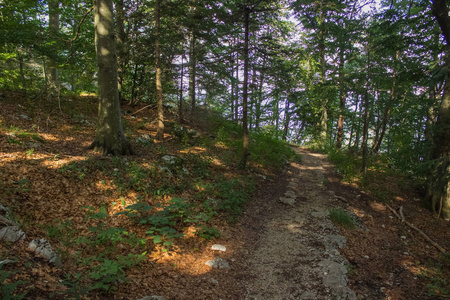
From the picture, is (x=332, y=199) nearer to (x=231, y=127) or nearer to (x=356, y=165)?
(x=356, y=165)

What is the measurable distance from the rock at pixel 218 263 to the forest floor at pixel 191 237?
0.35 ft

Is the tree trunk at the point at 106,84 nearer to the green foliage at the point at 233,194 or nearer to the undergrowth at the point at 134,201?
the undergrowth at the point at 134,201

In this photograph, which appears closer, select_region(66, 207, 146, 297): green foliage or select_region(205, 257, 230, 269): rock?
select_region(66, 207, 146, 297): green foliage

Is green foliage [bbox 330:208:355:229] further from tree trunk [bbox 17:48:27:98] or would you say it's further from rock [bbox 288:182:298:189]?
tree trunk [bbox 17:48:27:98]

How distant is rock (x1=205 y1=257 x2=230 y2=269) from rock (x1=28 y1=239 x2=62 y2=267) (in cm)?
272

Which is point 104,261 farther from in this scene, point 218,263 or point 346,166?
point 346,166

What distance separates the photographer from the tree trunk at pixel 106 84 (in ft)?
24.0

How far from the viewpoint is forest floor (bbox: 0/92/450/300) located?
3.82 metres

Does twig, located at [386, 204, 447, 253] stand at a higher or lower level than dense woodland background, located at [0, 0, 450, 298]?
lower

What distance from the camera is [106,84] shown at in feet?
24.5

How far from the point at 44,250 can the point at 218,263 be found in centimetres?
317

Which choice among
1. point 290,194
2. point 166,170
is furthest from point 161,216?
point 290,194

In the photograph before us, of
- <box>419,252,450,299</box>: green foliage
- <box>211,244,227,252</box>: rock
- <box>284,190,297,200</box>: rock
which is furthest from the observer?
<box>284,190,297,200</box>: rock

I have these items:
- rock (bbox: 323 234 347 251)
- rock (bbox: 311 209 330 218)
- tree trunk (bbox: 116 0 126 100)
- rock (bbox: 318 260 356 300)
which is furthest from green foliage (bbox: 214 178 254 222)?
tree trunk (bbox: 116 0 126 100)
